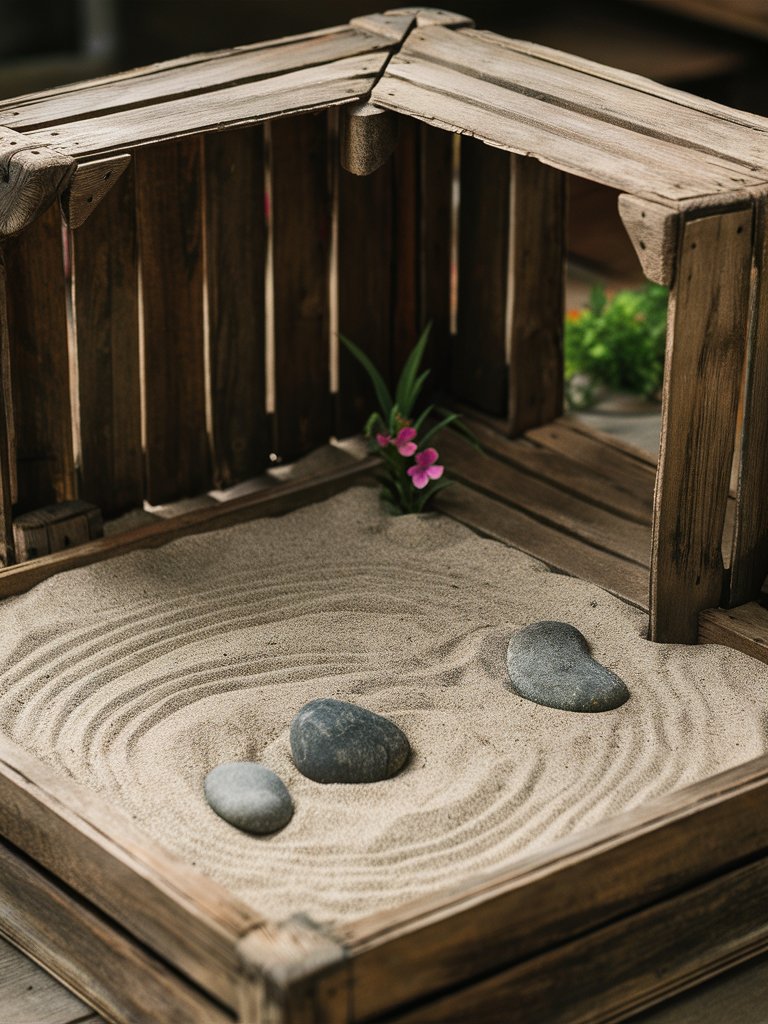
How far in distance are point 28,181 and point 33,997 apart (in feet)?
5.27

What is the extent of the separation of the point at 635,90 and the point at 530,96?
25 cm

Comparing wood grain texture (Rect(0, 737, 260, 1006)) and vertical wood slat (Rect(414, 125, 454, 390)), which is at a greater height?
vertical wood slat (Rect(414, 125, 454, 390))

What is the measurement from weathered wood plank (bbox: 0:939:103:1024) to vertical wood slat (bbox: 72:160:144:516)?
149 cm

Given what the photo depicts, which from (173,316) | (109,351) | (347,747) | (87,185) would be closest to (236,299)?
(173,316)

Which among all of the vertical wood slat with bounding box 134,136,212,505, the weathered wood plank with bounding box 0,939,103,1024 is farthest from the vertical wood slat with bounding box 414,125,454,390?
the weathered wood plank with bounding box 0,939,103,1024

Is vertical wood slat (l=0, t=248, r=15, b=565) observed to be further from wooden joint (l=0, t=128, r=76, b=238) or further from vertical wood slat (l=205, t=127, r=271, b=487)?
vertical wood slat (l=205, t=127, r=271, b=487)

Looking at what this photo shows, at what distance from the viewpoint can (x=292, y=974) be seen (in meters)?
2.47

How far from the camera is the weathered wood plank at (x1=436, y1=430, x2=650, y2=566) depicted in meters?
4.16

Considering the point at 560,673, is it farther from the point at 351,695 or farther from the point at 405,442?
the point at 405,442

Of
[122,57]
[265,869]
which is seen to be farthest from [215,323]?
[122,57]

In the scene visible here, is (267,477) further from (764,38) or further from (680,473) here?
(764,38)

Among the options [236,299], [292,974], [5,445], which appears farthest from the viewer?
[236,299]

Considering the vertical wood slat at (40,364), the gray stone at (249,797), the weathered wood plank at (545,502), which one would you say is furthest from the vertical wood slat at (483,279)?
the gray stone at (249,797)

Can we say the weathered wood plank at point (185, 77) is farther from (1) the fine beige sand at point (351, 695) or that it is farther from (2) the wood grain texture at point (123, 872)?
(2) the wood grain texture at point (123, 872)
